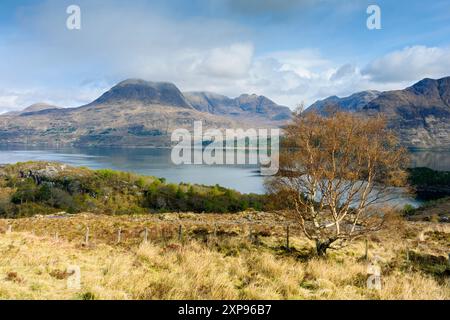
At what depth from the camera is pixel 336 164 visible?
1808 centimetres

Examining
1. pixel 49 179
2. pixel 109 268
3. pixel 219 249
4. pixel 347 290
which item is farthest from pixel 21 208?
pixel 347 290

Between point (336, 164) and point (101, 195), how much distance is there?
85083 mm

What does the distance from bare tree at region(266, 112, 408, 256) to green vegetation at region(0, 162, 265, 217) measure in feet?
182

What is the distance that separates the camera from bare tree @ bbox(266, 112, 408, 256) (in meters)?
17.5

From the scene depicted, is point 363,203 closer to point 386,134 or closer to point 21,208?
point 386,134

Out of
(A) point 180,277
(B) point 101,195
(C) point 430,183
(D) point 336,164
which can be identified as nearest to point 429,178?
(C) point 430,183

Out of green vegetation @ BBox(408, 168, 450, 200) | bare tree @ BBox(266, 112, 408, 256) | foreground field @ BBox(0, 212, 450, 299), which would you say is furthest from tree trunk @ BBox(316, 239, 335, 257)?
green vegetation @ BBox(408, 168, 450, 200)

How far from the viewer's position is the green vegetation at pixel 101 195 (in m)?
77.9

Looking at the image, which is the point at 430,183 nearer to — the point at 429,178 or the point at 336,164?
the point at 429,178

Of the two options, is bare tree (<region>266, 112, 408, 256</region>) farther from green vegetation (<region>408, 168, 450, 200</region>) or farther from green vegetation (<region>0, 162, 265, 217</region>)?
green vegetation (<region>408, 168, 450, 200</region>)

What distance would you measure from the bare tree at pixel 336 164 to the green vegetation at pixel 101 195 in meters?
55.6

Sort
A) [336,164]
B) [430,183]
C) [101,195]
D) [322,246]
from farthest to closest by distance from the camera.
Answer: [430,183] → [101,195] → [322,246] → [336,164]
